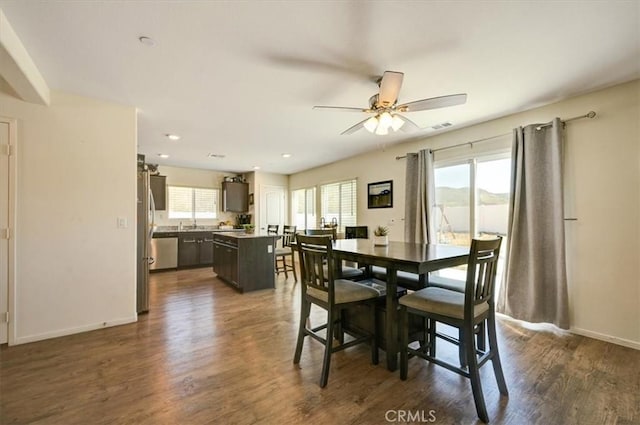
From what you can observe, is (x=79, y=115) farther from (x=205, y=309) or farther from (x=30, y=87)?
(x=205, y=309)

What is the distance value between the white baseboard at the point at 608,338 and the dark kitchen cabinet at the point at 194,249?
6309 millimetres

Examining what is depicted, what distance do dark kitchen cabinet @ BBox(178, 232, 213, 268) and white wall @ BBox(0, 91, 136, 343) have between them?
3.09 m

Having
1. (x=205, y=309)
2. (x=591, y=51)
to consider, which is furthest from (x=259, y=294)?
(x=591, y=51)

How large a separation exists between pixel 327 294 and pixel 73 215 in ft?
8.94

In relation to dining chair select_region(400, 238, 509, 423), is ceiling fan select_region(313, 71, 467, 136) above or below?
above

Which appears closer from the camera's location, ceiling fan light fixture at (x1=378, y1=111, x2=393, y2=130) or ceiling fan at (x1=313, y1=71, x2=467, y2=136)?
ceiling fan at (x1=313, y1=71, x2=467, y2=136)

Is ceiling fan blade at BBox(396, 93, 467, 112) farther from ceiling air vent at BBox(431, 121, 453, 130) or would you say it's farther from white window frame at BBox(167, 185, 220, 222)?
white window frame at BBox(167, 185, 220, 222)

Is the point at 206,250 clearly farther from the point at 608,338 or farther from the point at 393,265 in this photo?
the point at 608,338

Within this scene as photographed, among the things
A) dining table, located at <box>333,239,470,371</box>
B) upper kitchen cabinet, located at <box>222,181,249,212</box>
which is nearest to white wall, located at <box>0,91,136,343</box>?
dining table, located at <box>333,239,470,371</box>

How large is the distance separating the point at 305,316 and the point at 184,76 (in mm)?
2350

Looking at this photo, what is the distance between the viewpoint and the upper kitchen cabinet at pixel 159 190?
19.4 ft

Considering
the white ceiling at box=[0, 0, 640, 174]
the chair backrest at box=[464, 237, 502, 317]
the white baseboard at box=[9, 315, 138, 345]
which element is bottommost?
the white baseboard at box=[9, 315, 138, 345]

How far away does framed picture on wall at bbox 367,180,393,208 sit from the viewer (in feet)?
16.0

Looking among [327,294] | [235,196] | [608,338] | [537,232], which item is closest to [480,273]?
[327,294]
